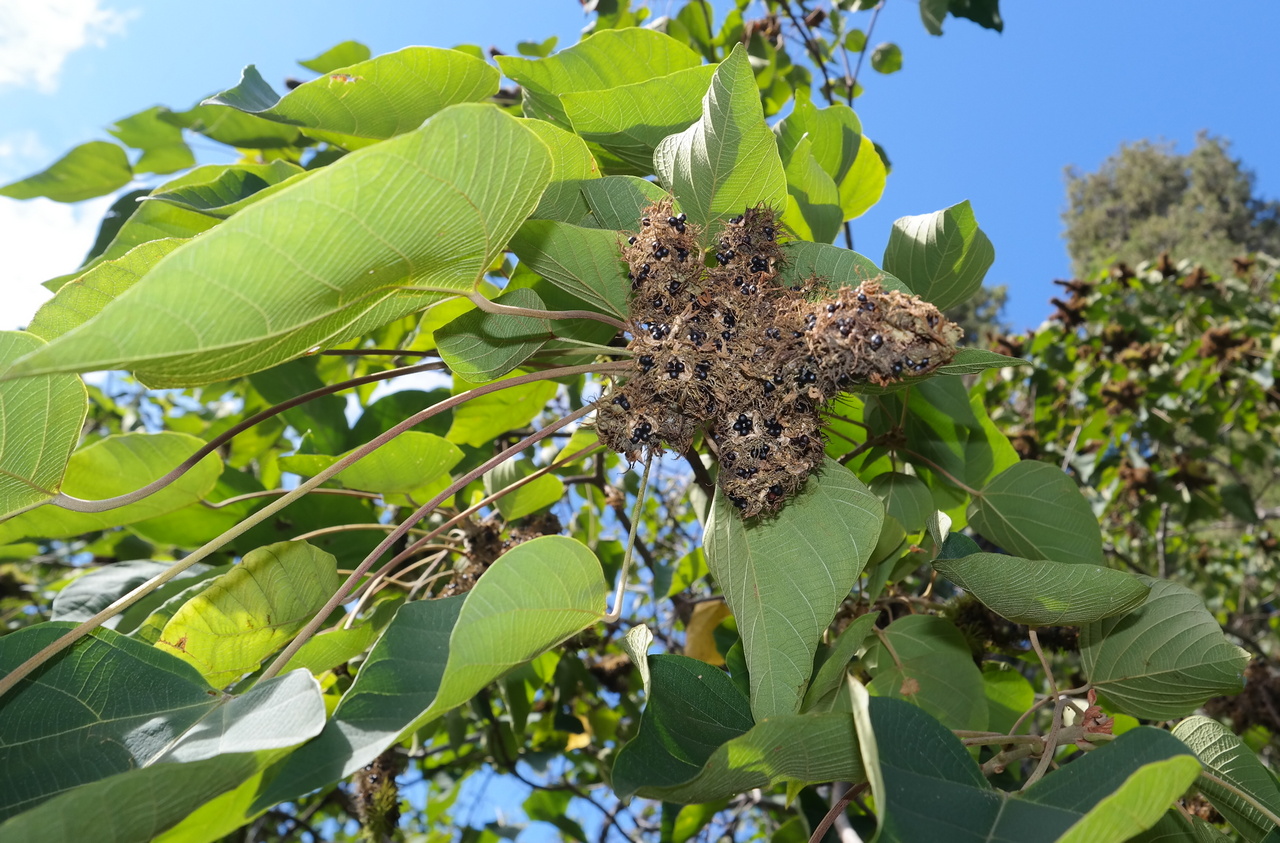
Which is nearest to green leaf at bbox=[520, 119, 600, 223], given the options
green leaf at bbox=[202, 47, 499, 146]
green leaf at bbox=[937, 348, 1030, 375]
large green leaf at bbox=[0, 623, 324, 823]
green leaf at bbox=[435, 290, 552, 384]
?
green leaf at bbox=[435, 290, 552, 384]

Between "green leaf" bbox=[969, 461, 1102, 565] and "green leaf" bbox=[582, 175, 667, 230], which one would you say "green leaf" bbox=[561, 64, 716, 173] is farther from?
"green leaf" bbox=[969, 461, 1102, 565]

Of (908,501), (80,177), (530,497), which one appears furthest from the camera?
(80,177)

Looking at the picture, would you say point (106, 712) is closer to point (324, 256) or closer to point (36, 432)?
point (36, 432)

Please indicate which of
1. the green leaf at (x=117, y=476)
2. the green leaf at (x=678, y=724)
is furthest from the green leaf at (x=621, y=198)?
the green leaf at (x=117, y=476)

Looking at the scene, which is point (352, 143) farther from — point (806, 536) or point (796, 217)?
point (806, 536)

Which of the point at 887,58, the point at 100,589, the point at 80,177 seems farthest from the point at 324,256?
the point at 887,58

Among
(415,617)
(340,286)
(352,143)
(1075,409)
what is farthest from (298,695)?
(1075,409)
